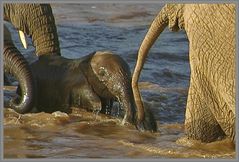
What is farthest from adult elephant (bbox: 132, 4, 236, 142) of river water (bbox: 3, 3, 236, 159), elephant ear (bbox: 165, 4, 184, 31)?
river water (bbox: 3, 3, 236, 159)

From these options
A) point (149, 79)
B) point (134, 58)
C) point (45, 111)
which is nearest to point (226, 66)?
point (45, 111)

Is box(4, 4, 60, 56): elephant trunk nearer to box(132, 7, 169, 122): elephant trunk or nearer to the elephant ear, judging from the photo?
box(132, 7, 169, 122): elephant trunk

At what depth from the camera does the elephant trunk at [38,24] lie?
7709 millimetres

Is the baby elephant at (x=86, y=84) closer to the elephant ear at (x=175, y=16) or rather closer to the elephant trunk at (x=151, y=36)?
the elephant trunk at (x=151, y=36)

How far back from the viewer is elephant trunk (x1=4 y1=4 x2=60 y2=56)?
25.3 ft

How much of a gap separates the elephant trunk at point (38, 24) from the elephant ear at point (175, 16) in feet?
7.03

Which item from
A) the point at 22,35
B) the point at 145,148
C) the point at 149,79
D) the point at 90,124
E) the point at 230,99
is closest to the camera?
the point at 230,99

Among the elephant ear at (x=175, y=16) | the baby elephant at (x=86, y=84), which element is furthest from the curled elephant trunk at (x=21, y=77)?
the elephant ear at (x=175, y=16)

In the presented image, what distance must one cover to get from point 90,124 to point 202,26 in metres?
1.61

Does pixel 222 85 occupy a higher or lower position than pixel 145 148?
higher

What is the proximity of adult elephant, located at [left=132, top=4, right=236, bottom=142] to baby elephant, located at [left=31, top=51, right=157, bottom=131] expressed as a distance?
0.98 meters

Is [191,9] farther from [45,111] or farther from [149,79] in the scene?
[149,79]

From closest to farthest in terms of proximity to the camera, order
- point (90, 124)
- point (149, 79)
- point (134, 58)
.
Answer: point (90, 124) < point (149, 79) < point (134, 58)

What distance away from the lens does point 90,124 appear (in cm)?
661
